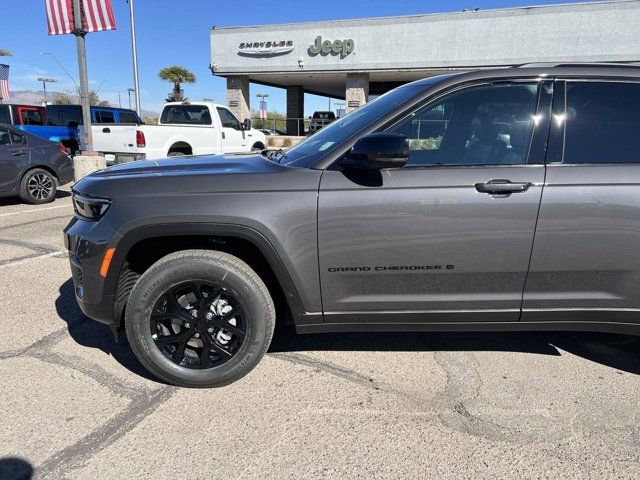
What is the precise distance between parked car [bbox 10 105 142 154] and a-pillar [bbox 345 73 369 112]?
12099 mm

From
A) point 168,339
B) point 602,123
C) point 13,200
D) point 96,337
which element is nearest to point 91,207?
point 168,339

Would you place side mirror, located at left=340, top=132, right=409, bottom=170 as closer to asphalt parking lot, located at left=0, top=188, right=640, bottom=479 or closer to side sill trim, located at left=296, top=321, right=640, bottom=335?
side sill trim, located at left=296, top=321, right=640, bottom=335

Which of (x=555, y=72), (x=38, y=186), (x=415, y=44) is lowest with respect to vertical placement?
(x=38, y=186)

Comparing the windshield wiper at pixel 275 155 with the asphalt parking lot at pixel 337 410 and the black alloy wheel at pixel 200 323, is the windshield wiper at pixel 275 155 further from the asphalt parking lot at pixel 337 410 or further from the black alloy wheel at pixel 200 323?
the asphalt parking lot at pixel 337 410

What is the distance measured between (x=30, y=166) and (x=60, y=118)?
343 inches

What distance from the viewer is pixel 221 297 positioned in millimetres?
2705

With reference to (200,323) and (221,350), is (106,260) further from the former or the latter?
(221,350)

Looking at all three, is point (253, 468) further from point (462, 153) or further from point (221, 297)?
point (462, 153)

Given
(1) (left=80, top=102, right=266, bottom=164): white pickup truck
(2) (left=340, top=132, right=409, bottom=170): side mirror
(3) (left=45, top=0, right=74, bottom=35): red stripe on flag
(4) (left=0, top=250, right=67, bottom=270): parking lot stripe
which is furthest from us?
(3) (left=45, top=0, right=74, bottom=35): red stripe on flag

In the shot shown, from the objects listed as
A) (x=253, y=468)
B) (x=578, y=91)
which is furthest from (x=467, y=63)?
(x=253, y=468)

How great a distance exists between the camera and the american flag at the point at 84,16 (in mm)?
10297

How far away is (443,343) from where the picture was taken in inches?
134

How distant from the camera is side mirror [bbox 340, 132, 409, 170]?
92.7 inches

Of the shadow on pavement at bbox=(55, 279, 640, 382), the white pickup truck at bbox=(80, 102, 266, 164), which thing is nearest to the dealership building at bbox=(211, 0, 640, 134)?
the white pickup truck at bbox=(80, 102, 266, 164)
